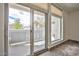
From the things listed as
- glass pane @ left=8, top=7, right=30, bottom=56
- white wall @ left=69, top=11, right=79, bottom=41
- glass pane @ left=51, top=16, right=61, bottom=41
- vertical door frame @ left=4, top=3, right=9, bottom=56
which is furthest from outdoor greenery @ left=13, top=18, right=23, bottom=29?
white wall @ left=69, top=11, right=79, bottom=41

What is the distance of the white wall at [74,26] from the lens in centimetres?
142

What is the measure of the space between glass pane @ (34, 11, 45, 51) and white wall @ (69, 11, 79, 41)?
1.15 feet

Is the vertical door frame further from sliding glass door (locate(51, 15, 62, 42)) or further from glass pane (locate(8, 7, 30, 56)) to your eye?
sliding glass door (locate(51, 15, 62, 42))

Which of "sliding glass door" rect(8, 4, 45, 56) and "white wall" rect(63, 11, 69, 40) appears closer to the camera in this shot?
"sliding glass door" rect(8, 4, 45, 56)

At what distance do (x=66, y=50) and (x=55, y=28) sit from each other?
31 centimetres

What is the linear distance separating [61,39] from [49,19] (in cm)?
30

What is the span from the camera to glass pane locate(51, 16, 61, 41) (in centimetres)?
145

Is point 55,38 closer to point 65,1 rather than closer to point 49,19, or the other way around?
point 49,19

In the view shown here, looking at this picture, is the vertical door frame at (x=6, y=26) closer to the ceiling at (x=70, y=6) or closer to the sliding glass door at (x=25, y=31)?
the sliding glass door at (x=25, y=31)

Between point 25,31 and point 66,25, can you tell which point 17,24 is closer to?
point 25,31

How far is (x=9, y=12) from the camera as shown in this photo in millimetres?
1294

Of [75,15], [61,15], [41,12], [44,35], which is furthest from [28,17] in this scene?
[75,15]

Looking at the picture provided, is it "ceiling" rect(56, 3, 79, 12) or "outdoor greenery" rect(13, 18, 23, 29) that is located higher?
"ceiling" rect(56, 3, 79, 12)

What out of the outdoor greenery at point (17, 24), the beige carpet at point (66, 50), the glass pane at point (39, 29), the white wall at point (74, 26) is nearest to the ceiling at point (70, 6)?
the white wall at point (74, 26)
